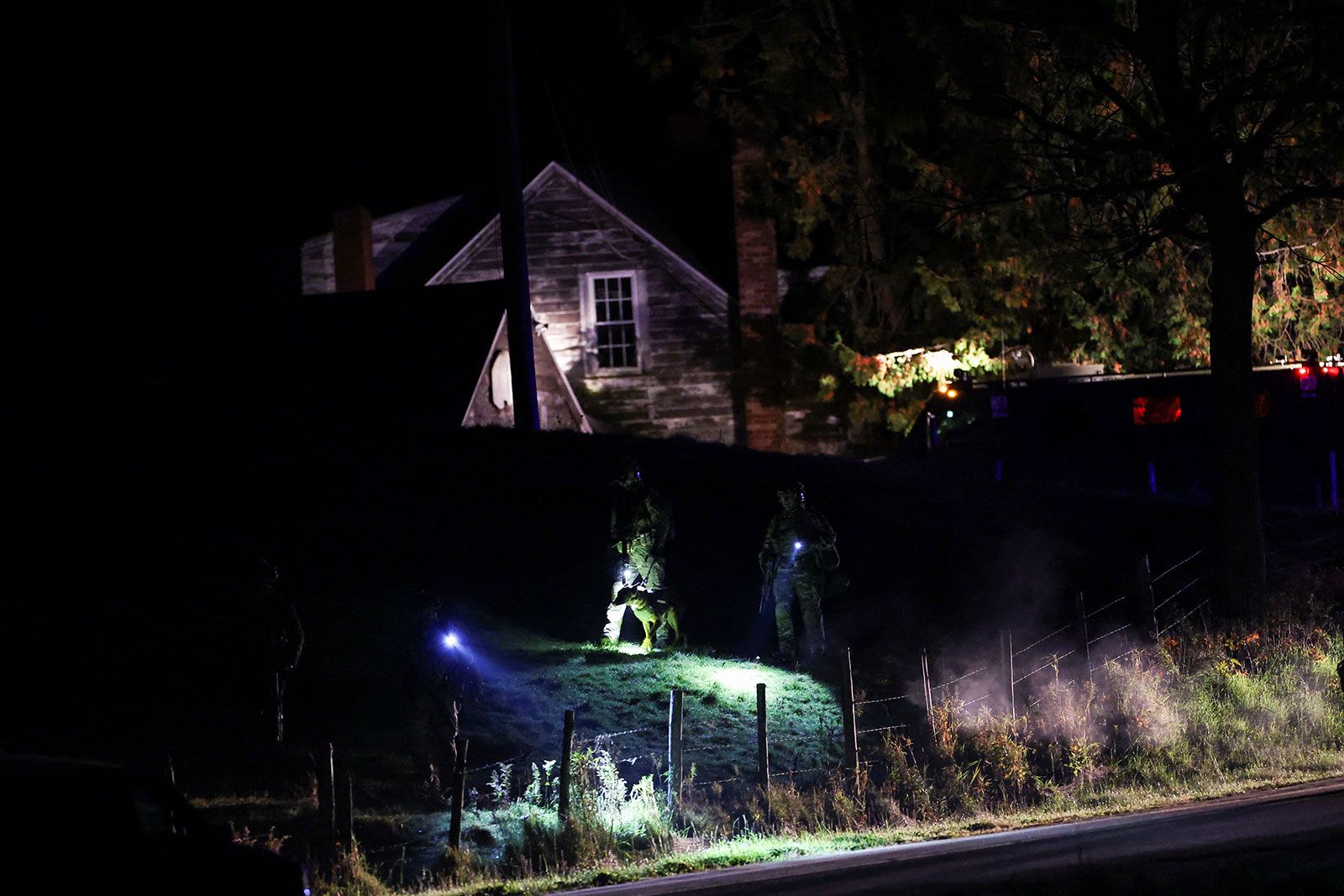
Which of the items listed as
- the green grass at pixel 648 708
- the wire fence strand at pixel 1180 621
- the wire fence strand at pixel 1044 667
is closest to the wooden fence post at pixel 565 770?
the green grass at pixel 648 708

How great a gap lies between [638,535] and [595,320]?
18.4m

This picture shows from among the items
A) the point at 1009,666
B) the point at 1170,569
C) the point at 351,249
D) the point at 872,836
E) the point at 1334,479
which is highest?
the point at 351,249

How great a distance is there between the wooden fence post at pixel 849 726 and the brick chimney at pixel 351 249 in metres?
24.1

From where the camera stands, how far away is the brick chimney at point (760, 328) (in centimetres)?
3403

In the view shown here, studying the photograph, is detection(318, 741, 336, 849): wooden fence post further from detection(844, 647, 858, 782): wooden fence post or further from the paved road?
detection(844, 647, 858, 782): wooden fence post

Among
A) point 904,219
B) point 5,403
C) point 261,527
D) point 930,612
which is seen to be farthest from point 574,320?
point 930,612

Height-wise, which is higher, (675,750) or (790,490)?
(790,490)

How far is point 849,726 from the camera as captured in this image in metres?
13.9

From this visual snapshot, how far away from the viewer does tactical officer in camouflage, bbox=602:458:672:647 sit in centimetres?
1659

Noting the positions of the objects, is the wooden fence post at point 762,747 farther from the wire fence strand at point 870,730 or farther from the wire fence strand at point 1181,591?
the wire fence strand at point 1181,591

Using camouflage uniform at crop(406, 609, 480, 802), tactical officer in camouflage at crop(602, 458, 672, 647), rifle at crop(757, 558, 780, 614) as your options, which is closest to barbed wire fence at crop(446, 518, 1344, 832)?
camouflage uniform at crop(406, 609, 480, 802)

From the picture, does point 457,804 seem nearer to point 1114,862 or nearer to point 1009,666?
point 1114,862

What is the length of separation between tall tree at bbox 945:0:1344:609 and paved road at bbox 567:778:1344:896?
6.06 meters

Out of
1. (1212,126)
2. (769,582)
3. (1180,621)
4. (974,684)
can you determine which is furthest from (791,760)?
(1212,126)
